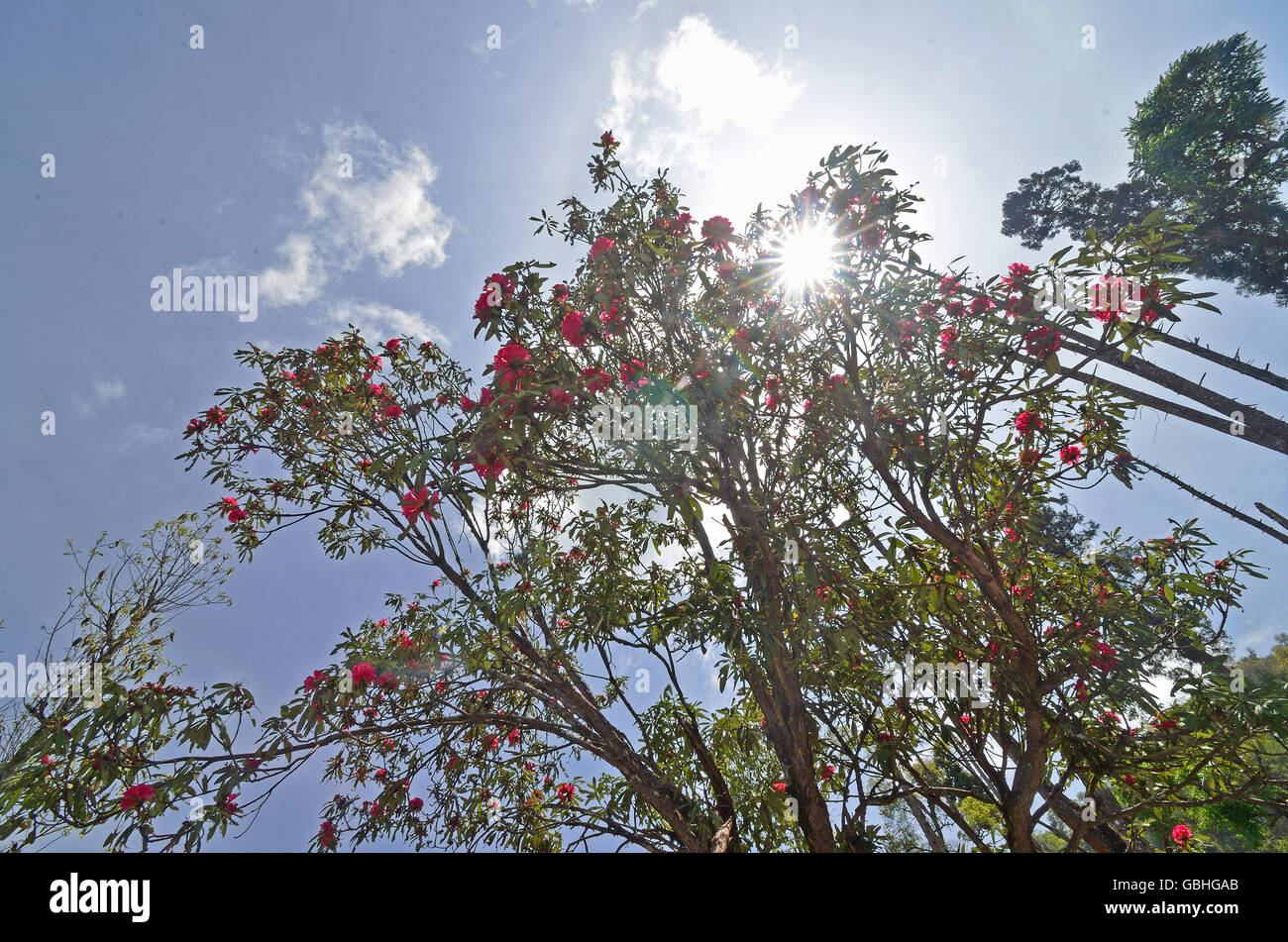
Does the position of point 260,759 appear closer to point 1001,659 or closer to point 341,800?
point 341,800

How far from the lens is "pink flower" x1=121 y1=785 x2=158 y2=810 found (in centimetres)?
294

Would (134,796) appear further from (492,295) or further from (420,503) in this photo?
(492,295)

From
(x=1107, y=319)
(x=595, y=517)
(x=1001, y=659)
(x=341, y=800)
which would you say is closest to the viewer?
(x=1107, y=319)

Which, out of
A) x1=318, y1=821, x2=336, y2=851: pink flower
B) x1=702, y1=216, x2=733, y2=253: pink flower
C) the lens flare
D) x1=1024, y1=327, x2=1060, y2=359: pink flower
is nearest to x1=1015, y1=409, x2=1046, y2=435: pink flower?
x1=1024, y1=327, x2=1060, y2=359: pink flower

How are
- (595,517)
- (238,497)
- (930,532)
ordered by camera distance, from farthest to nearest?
(238,497) → (595,517) → (930,532)

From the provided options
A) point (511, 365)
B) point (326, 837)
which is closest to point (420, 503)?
point (511, 365)

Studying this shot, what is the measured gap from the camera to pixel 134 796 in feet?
9.65

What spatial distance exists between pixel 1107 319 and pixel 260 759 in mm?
5332

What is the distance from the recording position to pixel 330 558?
5.14m

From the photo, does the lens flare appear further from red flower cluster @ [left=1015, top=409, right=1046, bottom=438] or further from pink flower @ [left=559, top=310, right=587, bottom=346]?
red flower cluster @ [left=1015, top=409, right=1046, bottom=438]

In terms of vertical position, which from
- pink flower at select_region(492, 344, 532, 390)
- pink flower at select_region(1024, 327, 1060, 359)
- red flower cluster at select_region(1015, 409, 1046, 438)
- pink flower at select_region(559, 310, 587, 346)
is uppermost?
pink flower at select_region(559, 310, 587, 346)

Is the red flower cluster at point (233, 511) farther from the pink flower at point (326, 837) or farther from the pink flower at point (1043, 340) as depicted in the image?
the pink flower at point (1043, 340)
